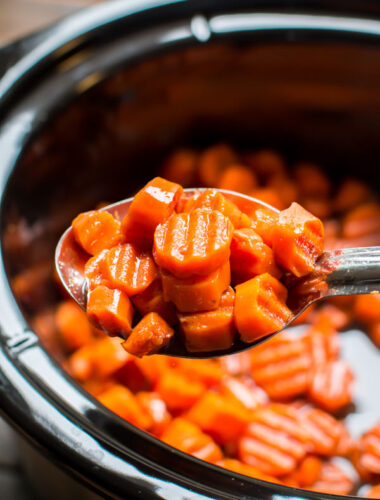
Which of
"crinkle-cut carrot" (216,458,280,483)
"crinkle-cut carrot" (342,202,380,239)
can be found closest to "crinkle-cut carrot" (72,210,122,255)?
"crinkle-cut carrot" (216,458,280,483)

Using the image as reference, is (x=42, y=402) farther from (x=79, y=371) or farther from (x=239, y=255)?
(x=79, y=371)

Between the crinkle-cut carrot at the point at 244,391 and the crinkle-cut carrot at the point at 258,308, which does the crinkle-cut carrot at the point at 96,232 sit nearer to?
the crinkle-cut carrot at the point at 258,308

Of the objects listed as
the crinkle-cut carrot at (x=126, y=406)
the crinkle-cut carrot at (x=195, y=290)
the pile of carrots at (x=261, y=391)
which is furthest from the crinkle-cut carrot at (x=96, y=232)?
the crinkle-cut carrot at (x=126, y=406)

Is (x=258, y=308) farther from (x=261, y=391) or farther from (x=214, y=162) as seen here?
(x=214, y=162)

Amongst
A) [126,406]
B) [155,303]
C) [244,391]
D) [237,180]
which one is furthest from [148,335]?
[237,180]

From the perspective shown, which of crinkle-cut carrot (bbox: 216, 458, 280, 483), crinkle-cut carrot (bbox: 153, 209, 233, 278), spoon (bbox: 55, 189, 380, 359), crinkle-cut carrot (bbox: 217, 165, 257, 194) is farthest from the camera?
crinkle-cut carrot (bbox: 217, 165, 257, 194)

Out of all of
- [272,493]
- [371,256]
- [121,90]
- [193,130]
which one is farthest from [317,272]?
[193,130]

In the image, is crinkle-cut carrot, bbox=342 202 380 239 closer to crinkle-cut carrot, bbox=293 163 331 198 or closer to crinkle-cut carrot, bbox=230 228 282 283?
crinkle-cut carrot, bbox=293 163 331 198
